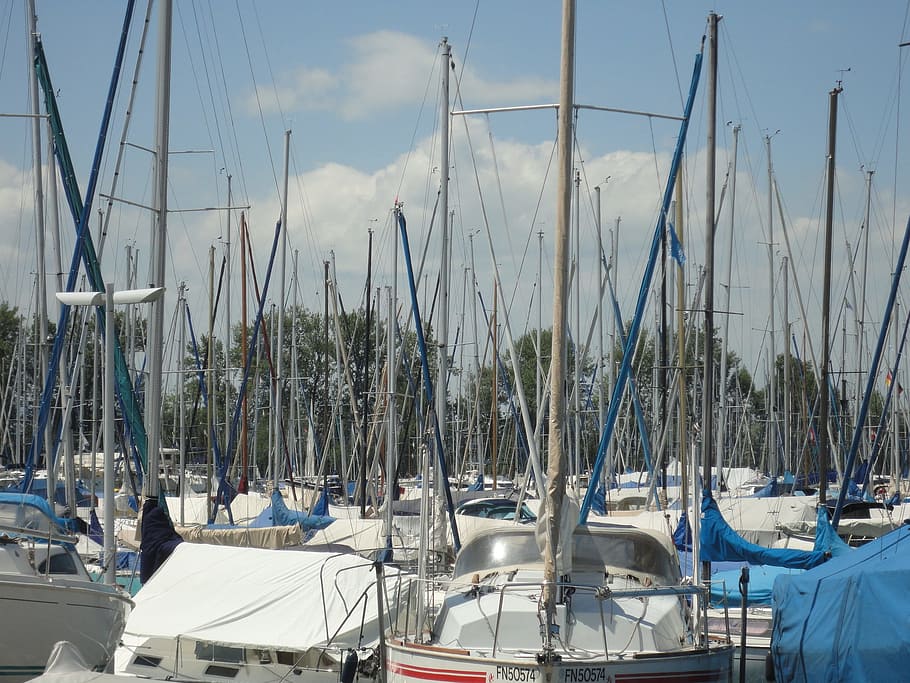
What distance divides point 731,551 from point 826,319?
10.6 metres

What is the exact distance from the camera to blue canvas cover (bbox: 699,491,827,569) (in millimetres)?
20844

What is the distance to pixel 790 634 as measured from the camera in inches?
589

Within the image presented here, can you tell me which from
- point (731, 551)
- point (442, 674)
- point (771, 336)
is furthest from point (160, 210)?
point (771, 336)

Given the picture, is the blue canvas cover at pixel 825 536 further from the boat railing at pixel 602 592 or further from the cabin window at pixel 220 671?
the cabin window at pixel 220 671

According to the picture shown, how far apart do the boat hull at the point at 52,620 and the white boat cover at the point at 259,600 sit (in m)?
0.35

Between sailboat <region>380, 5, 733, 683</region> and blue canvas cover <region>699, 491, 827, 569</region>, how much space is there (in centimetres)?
656

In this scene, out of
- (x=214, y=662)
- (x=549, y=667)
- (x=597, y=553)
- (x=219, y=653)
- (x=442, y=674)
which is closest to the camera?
(x=549, y=667)

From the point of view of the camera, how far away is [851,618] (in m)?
12.5

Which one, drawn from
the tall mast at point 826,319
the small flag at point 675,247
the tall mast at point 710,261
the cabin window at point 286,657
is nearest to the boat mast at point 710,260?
the tall mast at point 710,261

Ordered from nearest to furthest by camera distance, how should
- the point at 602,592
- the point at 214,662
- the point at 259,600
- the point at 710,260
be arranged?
the point at 602,592, the point at 214,662, the point at 259,600, the point at 710,260

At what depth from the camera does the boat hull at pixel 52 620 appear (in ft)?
48.7

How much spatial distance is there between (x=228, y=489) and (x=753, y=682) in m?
19.2

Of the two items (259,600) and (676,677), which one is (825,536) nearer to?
(676,677)

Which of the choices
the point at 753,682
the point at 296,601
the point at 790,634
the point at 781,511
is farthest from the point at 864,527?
the point at 296,601
